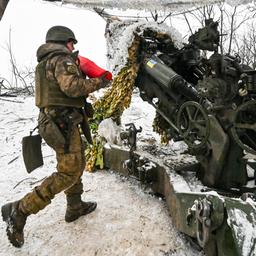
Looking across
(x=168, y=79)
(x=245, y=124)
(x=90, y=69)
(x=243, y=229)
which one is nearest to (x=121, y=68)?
(x=168, y=79)

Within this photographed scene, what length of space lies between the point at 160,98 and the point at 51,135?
1685 mm

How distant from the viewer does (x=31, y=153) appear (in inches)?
→ 154

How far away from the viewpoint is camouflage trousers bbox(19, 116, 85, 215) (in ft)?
11.6

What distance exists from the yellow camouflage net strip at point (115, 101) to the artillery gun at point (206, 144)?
0.15 m

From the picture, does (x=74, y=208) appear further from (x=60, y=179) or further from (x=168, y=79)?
(x=168, y=79)

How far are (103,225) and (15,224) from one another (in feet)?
2.79

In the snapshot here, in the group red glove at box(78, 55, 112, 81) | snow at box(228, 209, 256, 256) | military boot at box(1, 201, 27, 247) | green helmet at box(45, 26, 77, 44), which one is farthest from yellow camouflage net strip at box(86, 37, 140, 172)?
snow at box(228, 209, 256, 256)

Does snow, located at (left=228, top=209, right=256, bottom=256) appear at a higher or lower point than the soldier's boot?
higher

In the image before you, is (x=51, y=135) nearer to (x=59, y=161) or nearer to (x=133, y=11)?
(x=59, y=161)

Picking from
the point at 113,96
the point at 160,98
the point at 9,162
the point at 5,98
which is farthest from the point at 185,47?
the point at 5,98

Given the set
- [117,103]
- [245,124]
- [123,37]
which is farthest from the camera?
[117,103]

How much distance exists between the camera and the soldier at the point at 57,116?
3500 millimetres

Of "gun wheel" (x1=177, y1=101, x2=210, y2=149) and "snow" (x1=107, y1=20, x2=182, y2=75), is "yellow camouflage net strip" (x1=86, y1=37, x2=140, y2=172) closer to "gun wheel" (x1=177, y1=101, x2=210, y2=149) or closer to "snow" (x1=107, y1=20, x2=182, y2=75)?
"snow" (x1=107, y1=20, x2=182, y2=75)

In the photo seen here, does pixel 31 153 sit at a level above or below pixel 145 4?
below
